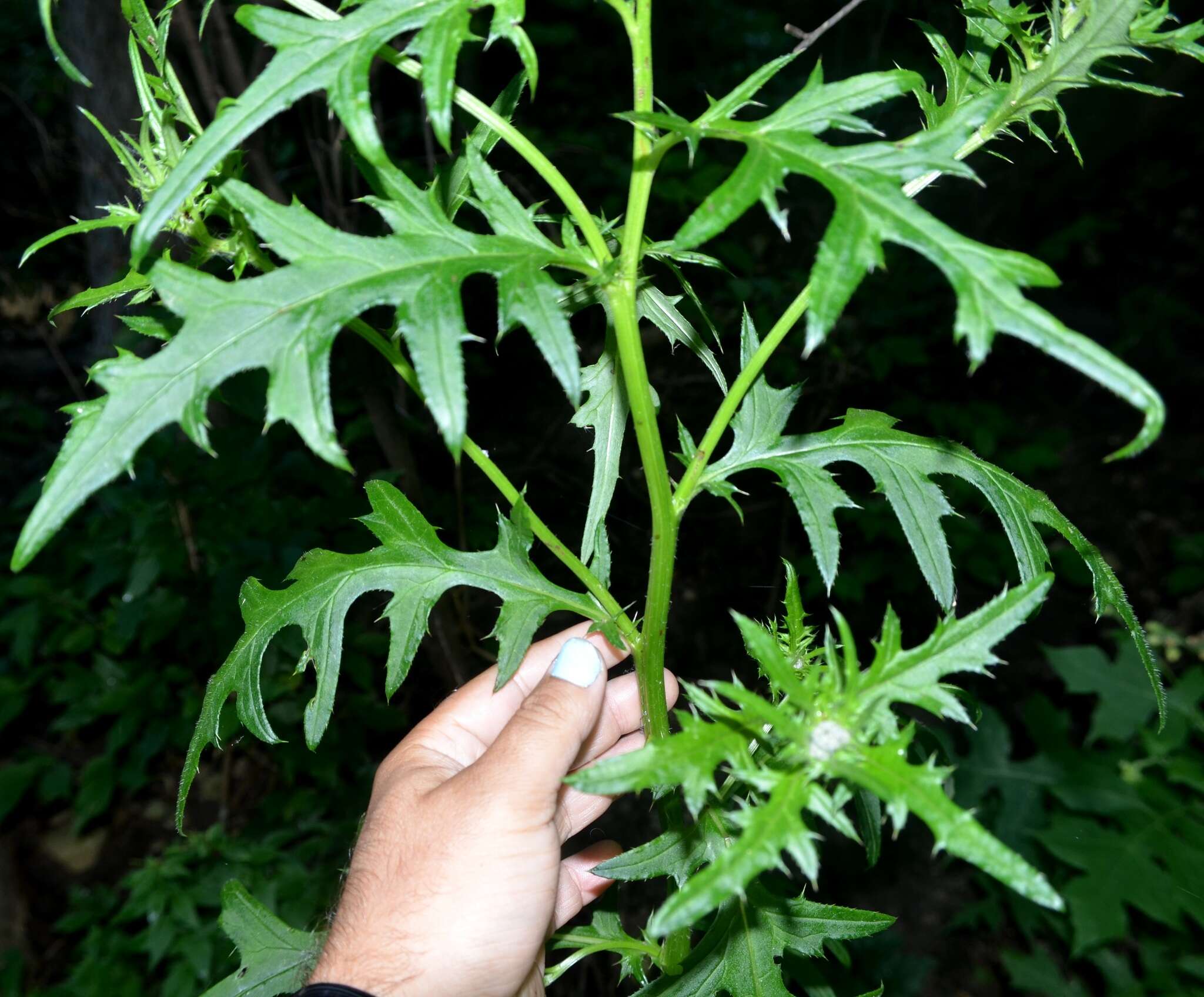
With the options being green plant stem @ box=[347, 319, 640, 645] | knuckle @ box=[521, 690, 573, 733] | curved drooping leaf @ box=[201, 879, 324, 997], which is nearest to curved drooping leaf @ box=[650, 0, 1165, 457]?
green plant stem @ box=[347, 319, 640, 645]

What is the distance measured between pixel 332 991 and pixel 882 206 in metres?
1.47

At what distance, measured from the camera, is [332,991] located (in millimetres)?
1525

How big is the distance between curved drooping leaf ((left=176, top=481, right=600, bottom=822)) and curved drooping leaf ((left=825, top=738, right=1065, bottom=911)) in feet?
1.79

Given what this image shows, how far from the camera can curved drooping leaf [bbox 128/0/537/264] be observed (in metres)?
0.96

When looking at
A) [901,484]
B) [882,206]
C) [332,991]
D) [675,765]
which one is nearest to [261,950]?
[332,991]

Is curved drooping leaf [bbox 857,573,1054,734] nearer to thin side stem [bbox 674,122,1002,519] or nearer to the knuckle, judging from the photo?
thin side stem [bbox 674,122,1002,519]

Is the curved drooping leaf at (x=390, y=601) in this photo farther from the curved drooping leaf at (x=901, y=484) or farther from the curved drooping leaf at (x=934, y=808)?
the curved drooping leaf at (x=934, y=808)

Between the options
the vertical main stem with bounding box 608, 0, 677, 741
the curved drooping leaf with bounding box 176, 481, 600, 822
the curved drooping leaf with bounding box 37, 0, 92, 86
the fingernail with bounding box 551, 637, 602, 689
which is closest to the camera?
the curved drooping leaf with bounding box 37, 0, 92, 86

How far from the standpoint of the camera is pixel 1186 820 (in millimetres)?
3639

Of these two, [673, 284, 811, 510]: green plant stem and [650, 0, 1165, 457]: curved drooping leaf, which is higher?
[650, 0, 1165, 457]: curved drooping leaf

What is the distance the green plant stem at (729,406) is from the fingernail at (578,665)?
46 centimetres

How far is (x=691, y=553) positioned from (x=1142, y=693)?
7.42 ft

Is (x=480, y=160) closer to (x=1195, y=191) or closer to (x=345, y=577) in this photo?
(x=345, y=577)

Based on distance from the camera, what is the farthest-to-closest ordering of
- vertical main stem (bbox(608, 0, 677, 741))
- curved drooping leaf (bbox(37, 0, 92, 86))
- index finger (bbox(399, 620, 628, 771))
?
index finger (bbox(399, 620, 628, 771)), vertical main stem (bbox(608, 0, 677, 741)), curved drooping leaf (bbox(37, 0, 92, 86))
